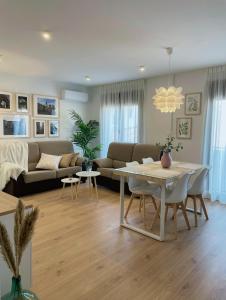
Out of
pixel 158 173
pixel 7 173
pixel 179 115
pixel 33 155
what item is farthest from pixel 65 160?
pixel 158 173

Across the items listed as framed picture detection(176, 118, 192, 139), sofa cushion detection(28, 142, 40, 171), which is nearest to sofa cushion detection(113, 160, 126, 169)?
framed picture detection(176, 118, 192, 139)

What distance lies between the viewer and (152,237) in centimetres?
294

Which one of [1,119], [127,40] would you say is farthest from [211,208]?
[1,119]

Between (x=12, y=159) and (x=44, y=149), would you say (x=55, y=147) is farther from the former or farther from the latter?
(x=12, y=159)

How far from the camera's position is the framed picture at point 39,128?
5648mm

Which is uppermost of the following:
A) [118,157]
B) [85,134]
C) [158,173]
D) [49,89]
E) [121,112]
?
[49,89]

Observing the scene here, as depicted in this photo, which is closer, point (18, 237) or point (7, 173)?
point (18, 237)

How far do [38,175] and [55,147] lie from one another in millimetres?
1270

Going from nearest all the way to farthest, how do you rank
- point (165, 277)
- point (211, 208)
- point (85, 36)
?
point (165, 277) < point (85, 36) < point (211, 208)

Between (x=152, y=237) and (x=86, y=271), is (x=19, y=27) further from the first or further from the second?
(x=152, y=237)

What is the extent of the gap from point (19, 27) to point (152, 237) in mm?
2961

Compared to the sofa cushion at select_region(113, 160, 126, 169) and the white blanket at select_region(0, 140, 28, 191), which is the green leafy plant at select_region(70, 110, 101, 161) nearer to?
the sofa cushion at select_region(113, 160, 126, 169)

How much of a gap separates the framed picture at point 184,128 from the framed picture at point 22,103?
11.3 feet

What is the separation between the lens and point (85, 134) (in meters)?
6.21
